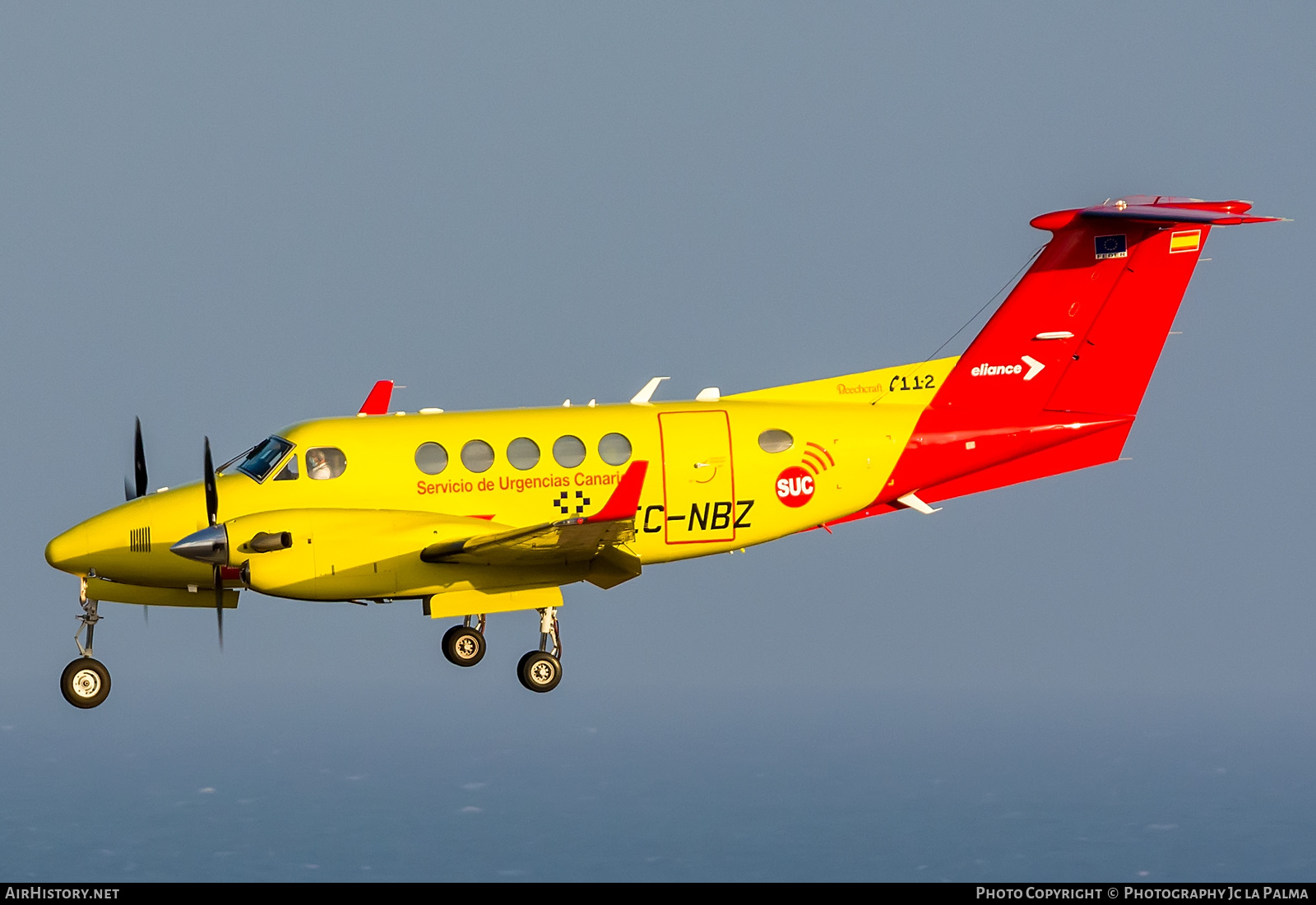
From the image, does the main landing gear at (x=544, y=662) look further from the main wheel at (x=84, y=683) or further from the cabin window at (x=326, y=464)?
the main wheel at (x=84, y=683)

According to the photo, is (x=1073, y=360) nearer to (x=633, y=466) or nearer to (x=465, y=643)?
(x=633, y=466)

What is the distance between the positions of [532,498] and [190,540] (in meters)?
5.39

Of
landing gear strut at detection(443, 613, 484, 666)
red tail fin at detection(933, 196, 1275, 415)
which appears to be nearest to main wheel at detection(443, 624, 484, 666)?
landing gear strut at detection(443, 613, 484, 666)

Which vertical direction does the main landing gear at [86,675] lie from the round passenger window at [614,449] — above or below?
below

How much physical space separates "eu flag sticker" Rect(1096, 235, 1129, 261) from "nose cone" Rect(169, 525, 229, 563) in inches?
610

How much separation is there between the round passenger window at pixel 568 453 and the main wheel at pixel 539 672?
3174 millimetres

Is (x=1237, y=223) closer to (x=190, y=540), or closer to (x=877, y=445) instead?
(x=877, y=445)

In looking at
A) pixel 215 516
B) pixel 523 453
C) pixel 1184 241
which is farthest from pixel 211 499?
pixel 1184 241

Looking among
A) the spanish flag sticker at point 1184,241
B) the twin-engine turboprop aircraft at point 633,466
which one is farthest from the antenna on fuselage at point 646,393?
the spanish flag sticker at point 1184,241

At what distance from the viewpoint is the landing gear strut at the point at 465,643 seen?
2984cm

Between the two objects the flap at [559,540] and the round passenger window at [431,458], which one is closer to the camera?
the flap at [559,540]

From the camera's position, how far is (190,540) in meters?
26.2
